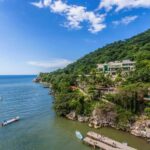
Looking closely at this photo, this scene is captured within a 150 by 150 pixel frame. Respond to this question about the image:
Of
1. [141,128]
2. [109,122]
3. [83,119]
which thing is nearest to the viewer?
[141,128]

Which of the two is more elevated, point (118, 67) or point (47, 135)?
point (118, 67)

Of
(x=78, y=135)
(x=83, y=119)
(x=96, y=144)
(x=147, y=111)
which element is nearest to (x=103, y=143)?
(x=96, y=144)

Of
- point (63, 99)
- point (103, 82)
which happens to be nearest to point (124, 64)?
point (103, 82)

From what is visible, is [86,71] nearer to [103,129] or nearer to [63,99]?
[63,99]

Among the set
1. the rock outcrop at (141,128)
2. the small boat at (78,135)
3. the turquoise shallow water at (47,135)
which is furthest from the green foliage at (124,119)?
the small boat at (78,135)

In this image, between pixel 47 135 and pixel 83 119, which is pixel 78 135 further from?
pixel 83 119

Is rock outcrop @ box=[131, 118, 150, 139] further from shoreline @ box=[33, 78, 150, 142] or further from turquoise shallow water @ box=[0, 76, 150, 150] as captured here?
turquoise shallow water @ box=[0, 76, 150, 150]

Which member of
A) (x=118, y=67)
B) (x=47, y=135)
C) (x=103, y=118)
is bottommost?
(x=47, y=135)

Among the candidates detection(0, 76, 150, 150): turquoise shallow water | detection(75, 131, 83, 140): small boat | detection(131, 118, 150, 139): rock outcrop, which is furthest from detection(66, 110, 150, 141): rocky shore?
detection(75, 131, 83, 140): small boat
